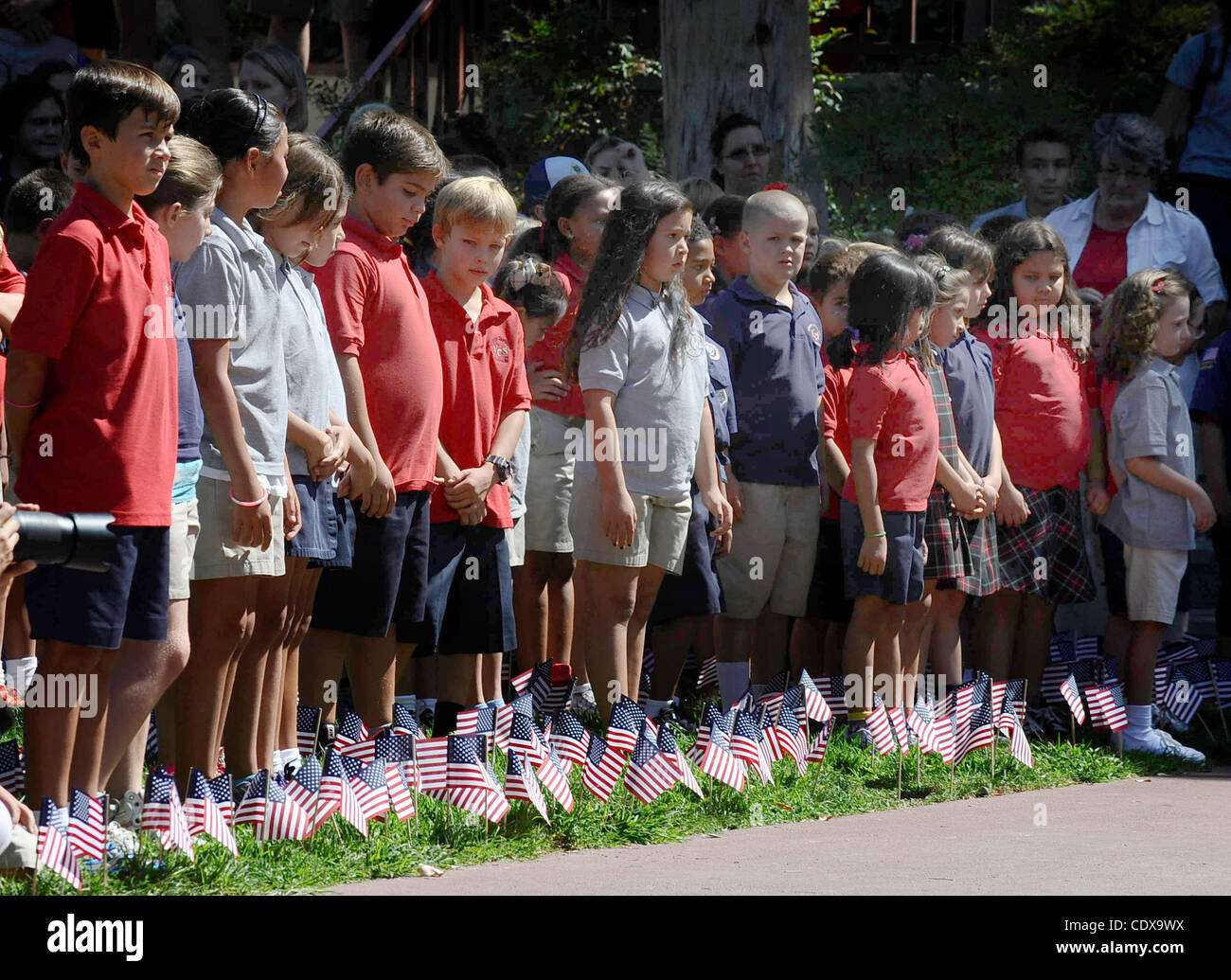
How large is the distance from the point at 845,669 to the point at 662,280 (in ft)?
5.40

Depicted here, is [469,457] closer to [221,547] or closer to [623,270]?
[623,270]

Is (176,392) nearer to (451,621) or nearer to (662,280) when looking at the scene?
(451,621)

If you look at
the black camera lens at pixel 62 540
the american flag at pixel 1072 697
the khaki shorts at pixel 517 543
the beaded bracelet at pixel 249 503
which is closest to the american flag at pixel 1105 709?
the american flag at pixel 1072 697

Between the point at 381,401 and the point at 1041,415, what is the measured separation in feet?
10.5

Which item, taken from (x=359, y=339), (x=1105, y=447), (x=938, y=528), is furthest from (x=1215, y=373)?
(x=359, y=339)

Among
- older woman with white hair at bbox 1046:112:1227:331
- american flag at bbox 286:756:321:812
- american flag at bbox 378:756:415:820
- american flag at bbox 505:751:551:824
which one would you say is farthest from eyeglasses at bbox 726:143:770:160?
american flag at bbox 286:756:321:812

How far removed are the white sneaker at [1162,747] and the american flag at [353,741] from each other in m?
3.56

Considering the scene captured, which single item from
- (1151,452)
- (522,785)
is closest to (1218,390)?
(1151,452)

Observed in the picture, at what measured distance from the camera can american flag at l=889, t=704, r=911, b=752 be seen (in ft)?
20.8

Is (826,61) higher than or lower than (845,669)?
→ higher

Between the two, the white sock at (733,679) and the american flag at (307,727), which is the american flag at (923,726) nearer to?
the white sock at (733,679)

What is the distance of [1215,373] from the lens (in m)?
8.41

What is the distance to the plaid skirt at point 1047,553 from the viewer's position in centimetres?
737

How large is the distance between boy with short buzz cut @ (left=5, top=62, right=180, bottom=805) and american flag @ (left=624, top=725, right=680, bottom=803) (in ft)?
5.25
